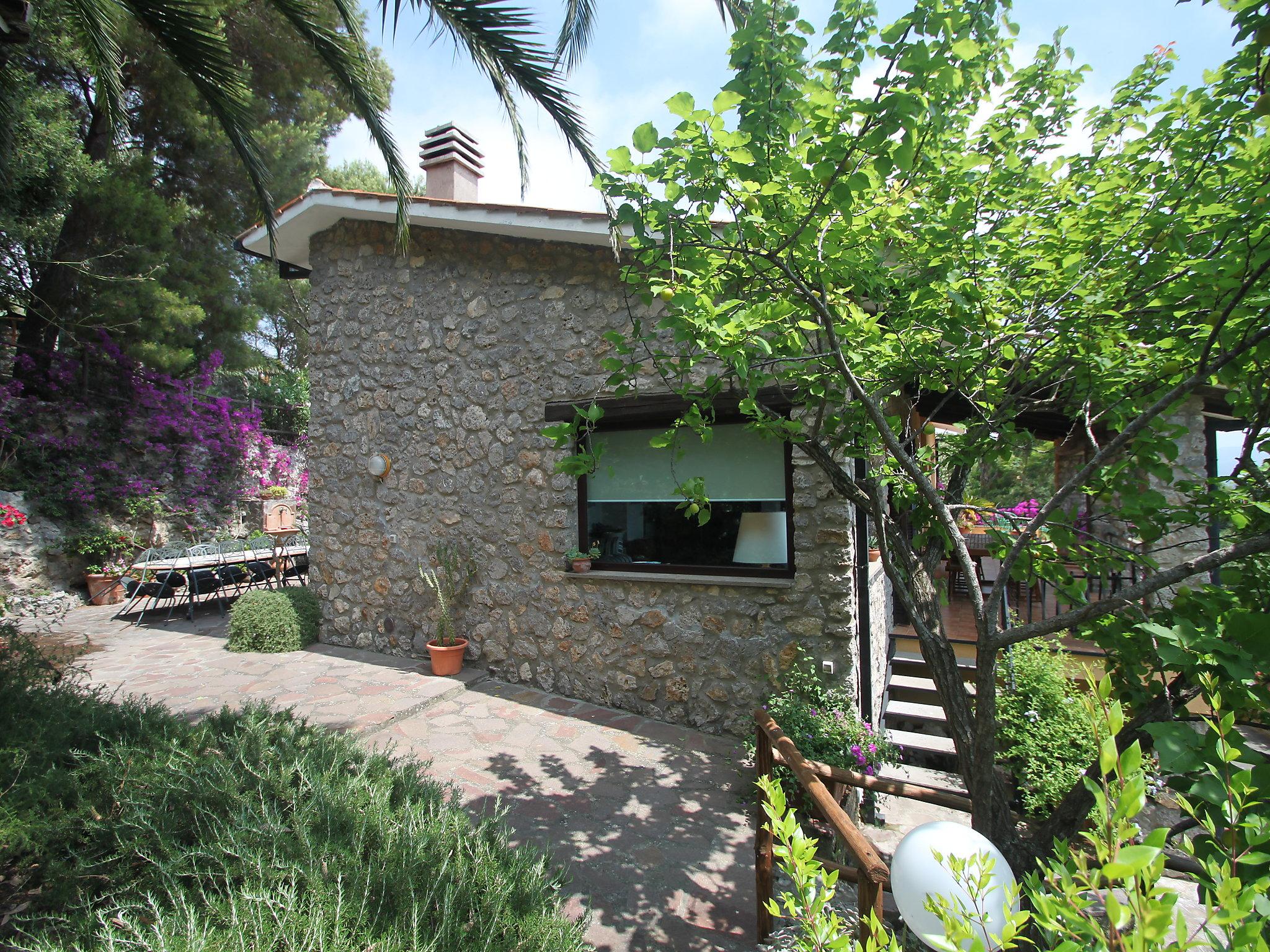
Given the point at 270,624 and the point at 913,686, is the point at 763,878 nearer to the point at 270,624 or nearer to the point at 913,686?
the point at 913,686

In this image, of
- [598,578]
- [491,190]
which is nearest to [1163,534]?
[598,578]

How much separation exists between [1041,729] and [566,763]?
128 inches

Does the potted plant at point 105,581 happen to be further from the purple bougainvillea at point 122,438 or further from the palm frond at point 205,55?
the palm frond at point 205,55

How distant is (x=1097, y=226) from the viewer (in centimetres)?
235

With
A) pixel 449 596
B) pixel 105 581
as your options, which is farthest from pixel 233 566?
pixel 449 596

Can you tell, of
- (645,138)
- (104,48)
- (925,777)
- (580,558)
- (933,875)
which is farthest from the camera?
(580,558)

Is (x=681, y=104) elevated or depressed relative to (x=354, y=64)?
depressed

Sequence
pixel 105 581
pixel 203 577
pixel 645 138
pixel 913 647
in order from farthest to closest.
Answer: pixel 105 581 < pixel 203 577 < pixel 913 647 < pixel 645 138

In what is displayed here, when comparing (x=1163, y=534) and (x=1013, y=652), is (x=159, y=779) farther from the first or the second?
(x=1013, y=652)

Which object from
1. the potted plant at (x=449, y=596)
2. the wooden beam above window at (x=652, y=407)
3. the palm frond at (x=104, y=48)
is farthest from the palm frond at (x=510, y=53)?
the potted plant at (x=449, y=596)

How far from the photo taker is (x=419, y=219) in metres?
5.56

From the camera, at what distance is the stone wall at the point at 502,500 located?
14.7 feet

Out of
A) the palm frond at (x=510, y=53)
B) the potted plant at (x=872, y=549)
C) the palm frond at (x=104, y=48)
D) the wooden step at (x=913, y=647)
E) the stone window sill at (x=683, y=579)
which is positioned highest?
the palm frond at (x=510, y=53)

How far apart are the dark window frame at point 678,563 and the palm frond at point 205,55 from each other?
3195 millimetres
